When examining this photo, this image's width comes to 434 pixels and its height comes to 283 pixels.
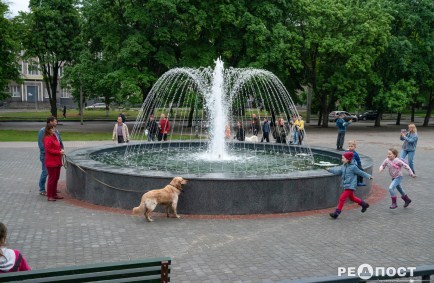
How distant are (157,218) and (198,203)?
97 cm

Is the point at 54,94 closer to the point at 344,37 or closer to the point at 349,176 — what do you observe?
the point at 344,37

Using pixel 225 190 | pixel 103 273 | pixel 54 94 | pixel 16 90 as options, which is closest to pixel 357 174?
pixel 225 190

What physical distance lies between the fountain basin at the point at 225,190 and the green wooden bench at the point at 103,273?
504 centimetres

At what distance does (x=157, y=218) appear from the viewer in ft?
31.8

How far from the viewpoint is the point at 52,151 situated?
11.1 meters

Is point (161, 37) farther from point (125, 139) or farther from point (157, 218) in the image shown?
point (157, 218)

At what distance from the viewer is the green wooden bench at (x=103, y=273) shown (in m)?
4.45

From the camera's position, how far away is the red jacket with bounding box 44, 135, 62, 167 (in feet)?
36.4

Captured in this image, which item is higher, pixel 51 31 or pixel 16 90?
pixel 51 31

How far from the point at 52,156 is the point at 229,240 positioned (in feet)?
18.1

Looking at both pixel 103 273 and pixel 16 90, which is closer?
pixel 103 273

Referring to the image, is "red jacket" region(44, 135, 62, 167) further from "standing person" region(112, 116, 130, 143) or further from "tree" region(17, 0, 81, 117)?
"tree" region(17, 0, 81, 117)

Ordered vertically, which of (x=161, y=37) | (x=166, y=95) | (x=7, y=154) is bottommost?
(x=7, y=154)

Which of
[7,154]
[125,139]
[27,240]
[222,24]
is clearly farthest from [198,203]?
[222,24]
